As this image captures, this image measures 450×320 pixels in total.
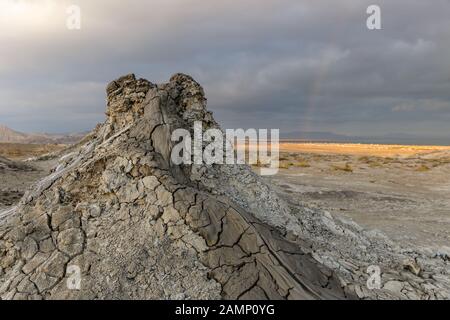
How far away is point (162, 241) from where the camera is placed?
4.70m

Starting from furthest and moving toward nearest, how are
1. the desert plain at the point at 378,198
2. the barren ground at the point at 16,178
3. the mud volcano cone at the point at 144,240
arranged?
the barren ground at the point at 16,178 < the desert plain at the point at 378,198 < the mud volcano cone at the point at 144,240

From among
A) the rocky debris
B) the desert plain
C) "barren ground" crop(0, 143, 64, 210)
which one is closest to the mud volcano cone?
the desert plain

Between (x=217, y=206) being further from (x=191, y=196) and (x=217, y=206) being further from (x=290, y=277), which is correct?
(x=290, y=277)

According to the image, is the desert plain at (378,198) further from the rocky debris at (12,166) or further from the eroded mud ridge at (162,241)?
the eroded mud ridge at (162,241)

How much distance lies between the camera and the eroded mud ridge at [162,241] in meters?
4.33

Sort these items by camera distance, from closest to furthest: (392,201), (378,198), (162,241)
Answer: (162,241)
(392,201)
(378,198)

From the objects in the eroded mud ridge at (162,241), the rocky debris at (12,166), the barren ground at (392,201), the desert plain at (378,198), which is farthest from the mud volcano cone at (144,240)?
the rocky debris at (12,166)

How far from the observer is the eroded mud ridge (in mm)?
4332

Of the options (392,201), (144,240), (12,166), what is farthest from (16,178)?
(392,201)

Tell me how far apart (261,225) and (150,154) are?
1.99 m

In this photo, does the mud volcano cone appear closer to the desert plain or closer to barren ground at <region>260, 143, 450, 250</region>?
the desert plain

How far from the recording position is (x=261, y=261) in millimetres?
4500

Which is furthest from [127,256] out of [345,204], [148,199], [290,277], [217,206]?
[345,204]

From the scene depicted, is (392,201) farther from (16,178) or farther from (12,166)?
(12,166)
